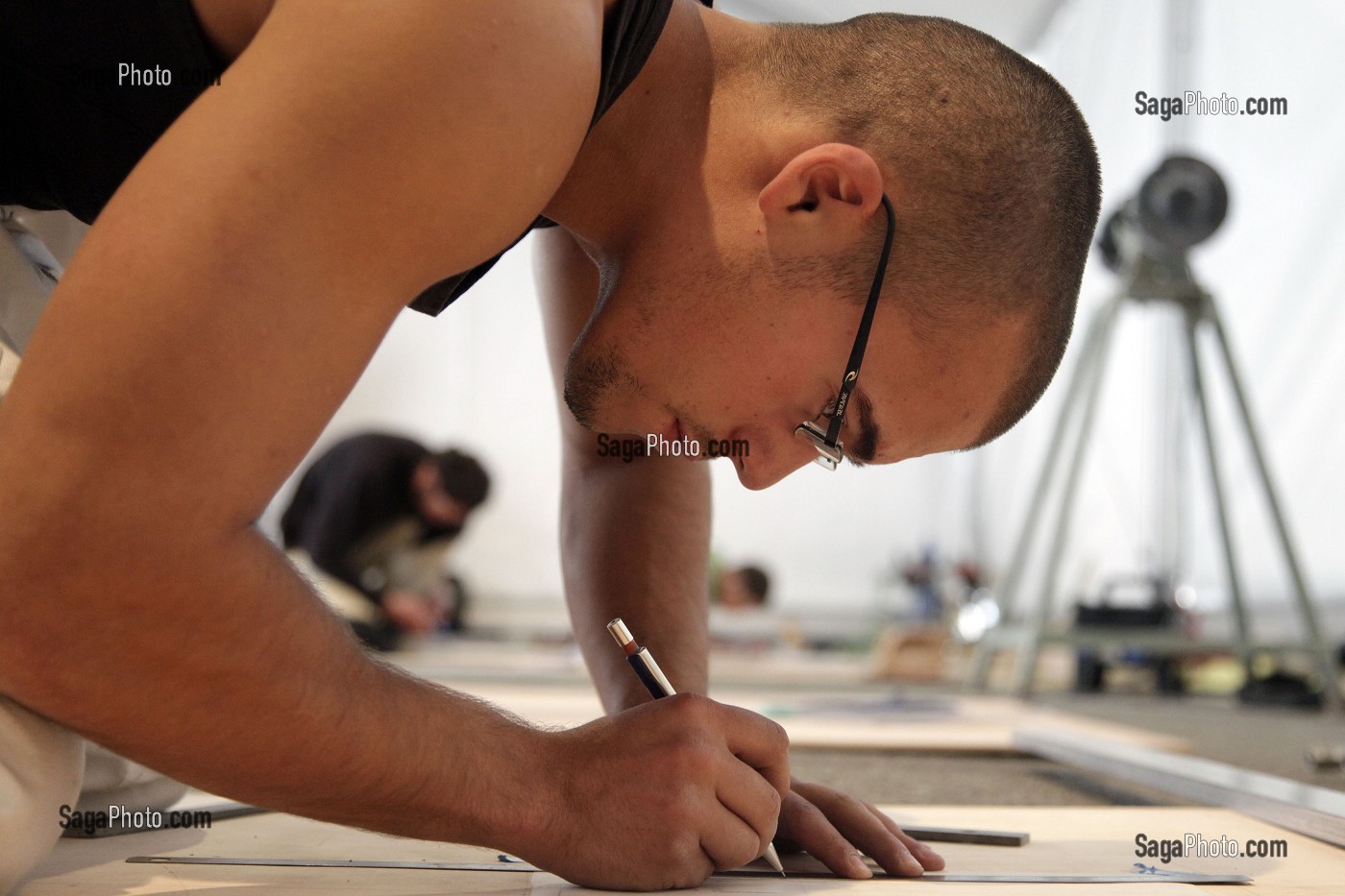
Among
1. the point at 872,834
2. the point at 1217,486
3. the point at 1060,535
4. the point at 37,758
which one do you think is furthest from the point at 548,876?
the point at 1217,486

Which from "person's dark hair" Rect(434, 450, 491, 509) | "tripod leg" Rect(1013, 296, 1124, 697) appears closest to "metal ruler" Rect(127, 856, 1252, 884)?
"tripod leg" Rect(1013, 296, 1124, 697)

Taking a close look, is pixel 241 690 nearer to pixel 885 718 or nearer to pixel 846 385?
pixel 846 385

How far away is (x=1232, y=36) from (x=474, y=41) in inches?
190

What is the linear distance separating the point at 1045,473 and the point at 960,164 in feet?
9.93

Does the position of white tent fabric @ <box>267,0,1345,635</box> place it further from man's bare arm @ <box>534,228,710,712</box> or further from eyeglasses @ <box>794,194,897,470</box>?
eyeglasses @ <box>794,194,897,470</box>

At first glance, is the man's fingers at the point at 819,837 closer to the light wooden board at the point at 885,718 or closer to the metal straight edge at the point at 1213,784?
the metal straight edge at the point at 1213,784

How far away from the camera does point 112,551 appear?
646 millimetres

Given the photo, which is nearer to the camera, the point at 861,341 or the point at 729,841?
the point at 729,841

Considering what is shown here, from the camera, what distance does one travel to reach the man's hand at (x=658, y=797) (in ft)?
2.68

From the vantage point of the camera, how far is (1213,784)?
4.73 ft

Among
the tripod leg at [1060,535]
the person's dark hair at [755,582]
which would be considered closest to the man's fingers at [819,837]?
the tripod leg at [1060,535]

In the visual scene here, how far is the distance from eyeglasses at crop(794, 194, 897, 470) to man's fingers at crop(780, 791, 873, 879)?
297mm

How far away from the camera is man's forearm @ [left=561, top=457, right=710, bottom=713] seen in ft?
3.99

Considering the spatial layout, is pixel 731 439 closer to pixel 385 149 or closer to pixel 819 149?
pixel 819 149
